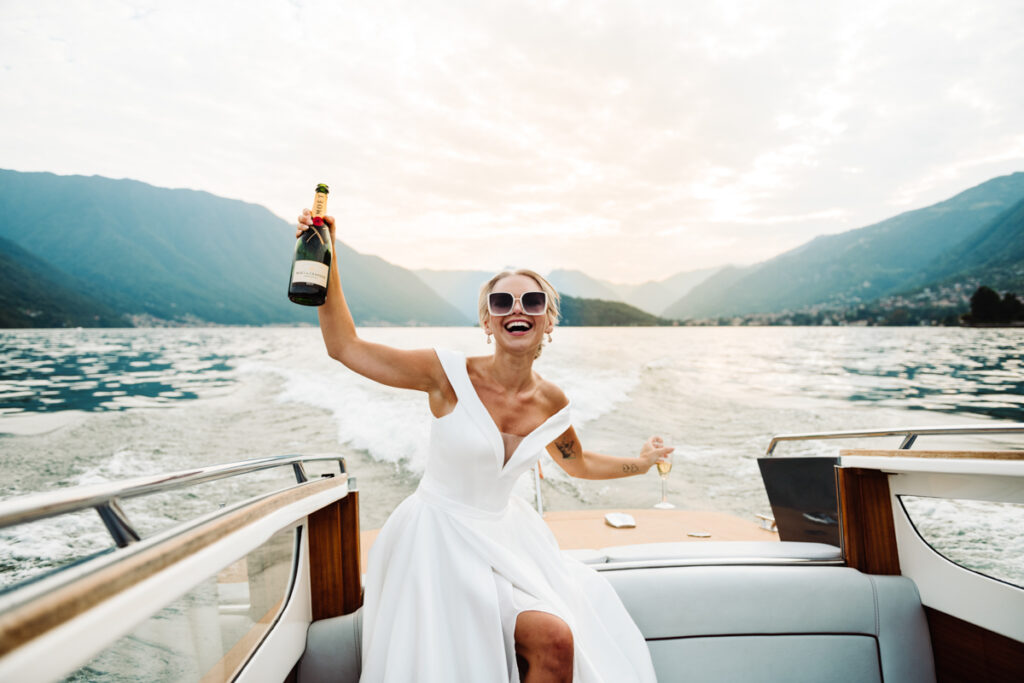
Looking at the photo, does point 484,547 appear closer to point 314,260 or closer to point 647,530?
point 314,260

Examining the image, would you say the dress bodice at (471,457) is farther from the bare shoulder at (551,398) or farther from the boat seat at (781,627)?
the boat seat at (781,627)

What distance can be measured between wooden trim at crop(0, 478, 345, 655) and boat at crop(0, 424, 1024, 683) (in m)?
0.21

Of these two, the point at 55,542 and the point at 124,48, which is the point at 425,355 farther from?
the point at 124,48

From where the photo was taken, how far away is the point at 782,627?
196 centimetres

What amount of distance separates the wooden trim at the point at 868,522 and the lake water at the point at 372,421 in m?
0.38

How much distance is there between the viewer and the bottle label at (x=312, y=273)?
1.50 m

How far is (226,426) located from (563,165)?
31.7 meters

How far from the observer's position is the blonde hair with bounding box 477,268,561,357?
1919 mm

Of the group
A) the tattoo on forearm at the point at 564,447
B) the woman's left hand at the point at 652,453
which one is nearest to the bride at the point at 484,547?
the tattoo on forearm at the point at 564,447

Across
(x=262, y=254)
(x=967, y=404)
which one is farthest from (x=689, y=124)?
(x=262, y=254)

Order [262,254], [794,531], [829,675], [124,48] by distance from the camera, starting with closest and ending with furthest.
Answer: [829,675] → [794,531] → [124,48] → [262,254]

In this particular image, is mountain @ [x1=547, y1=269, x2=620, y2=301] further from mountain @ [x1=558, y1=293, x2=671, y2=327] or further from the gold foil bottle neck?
the gold foil bottle neck

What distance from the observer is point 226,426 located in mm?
10625

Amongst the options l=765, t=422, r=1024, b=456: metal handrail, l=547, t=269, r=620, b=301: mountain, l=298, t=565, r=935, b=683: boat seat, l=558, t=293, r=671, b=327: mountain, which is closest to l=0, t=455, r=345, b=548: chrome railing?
l=298, t=565, r=935, b=683: boat seat
